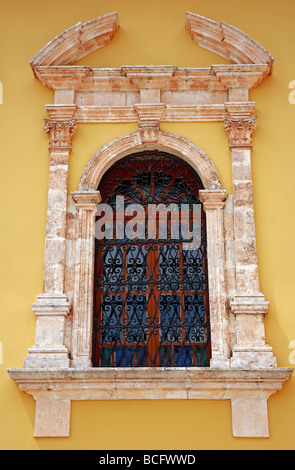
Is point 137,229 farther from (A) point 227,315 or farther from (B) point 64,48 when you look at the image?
(B) point 64,48

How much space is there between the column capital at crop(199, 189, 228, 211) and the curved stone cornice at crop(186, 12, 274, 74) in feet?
5.38

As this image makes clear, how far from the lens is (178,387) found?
21.7ft

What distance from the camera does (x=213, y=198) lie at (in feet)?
24.4

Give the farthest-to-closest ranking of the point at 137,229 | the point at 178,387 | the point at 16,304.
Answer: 1. the point at 137,229
2. the point at 16,304
3. the point at 178,387

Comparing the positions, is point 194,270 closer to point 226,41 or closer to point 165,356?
point 165,356

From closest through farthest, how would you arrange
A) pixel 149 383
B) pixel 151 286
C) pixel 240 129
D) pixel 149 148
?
pixel 149 383 < pixel 151 286 < pixel 240 129 < pixel 149 148

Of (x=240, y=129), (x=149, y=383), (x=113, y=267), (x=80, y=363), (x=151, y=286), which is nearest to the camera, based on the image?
(x=149, y=383)

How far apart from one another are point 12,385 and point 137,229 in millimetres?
2068

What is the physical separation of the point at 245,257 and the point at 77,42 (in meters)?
3.16

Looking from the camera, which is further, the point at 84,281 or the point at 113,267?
the point at 113,267

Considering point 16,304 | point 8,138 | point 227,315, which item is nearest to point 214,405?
point 227,315

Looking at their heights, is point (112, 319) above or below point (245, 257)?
below

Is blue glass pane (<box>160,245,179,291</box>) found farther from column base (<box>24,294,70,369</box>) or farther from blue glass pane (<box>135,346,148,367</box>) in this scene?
column base (<box>24,294,70,369</box>)

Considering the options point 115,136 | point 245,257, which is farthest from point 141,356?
point 115,136
